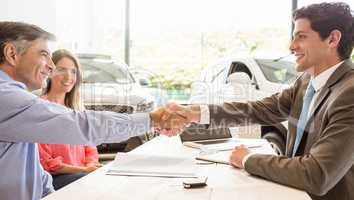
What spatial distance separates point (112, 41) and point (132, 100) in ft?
14.8

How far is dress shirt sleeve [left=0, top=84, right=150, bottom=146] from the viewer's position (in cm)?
153

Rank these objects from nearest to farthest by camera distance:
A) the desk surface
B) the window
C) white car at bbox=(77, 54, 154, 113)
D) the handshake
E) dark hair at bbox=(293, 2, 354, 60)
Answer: the desk surface → dark hair at bbox=(293, 2, 354, 60) → the handshake → white car at bbox=(77, 54, 154, 113) → the window

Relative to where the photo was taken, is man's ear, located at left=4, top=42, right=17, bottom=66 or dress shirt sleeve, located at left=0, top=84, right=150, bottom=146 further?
man's ear, located at left=4, top=42, right=17, bottom=66

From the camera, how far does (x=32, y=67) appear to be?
1.76m

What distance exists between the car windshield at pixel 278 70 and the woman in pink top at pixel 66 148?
3311 millimetres

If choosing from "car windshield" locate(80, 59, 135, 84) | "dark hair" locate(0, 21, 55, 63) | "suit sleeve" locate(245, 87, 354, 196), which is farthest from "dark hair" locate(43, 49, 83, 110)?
"car windshield" locate(80, 59, 135, 84)

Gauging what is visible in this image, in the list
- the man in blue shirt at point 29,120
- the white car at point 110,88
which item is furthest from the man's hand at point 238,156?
the white car at point 110,88

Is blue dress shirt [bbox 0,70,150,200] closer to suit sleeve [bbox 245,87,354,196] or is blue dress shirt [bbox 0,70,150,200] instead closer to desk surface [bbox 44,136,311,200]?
desk surface [bbox 44,136,311,200]

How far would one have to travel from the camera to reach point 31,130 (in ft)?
5.07

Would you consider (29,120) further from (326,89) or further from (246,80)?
(246,80)

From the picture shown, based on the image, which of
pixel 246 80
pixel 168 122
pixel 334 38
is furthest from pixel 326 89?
pixel 246 80

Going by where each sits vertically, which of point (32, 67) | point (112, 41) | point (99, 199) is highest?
point (112, 41)

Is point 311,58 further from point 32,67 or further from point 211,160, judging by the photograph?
point 32,67

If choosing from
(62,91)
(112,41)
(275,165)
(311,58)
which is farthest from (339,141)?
(112,41)
